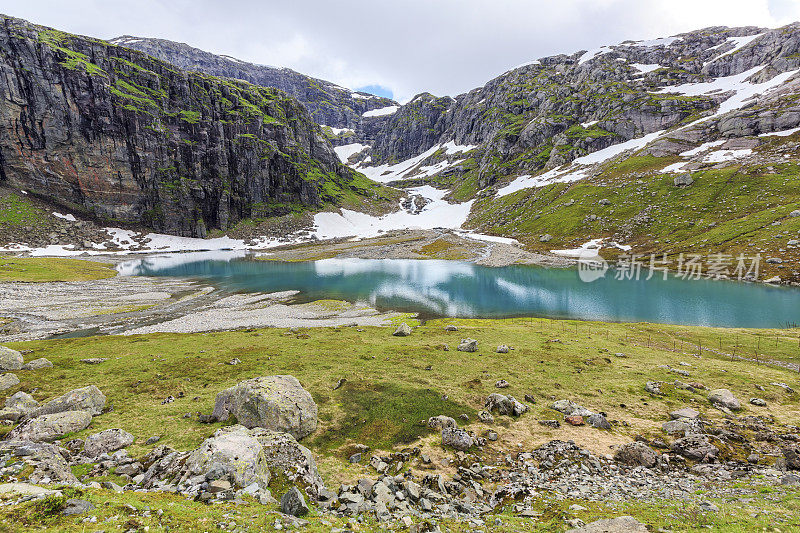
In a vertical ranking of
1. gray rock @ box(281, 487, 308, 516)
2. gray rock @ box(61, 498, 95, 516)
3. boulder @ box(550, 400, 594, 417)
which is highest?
gray rock @ box(61, 498, 95, 516)

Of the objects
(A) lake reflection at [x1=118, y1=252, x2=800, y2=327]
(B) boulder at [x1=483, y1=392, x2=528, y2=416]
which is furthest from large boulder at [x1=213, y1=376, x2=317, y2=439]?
(A) lake reflection at [x1=118, y1=252, x2=800, y2=327]

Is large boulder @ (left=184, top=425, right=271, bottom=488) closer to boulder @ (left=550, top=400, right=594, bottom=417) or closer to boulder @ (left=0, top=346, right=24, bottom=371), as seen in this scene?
boulder @ (left=550, top=400, right=594, bottom=417)

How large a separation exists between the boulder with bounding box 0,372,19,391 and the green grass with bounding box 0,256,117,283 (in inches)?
3191

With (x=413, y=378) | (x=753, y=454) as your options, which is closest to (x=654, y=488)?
(x=753, y=454)

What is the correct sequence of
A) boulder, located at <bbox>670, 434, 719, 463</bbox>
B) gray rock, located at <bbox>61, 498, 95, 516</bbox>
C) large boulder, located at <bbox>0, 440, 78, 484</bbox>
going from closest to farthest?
gray rock, located at <bbox>61, 498, 95, 516</bbox>
large boulder, located at <bbox>0, 440, 78, 484</bbox>
boulder, located at <bbox>670, 434, 719, 463</bbox>

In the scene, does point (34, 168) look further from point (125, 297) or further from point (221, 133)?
point (125, 297)

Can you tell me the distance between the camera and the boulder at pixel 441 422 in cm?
1897

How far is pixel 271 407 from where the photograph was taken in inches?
685

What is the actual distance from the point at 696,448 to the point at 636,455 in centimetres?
342

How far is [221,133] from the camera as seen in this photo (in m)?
199

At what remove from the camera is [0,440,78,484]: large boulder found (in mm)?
10266

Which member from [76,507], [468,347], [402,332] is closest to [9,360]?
[76,507]

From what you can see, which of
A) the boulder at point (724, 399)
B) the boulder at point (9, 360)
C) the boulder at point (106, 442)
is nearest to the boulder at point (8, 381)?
the boulder at point (9, 360)

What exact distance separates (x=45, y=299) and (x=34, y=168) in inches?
5742
